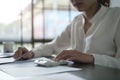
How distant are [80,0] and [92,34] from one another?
231 millimetres

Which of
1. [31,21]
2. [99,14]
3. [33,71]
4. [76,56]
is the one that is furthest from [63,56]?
[31,21]

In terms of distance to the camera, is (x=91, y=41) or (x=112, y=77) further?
Result: (x=91, y=41)

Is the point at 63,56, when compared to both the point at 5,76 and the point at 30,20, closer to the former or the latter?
the point at 5,76

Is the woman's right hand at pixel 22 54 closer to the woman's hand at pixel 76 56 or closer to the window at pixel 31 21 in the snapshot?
the woman's hand at pixel 76 56

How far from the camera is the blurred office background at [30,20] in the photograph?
3791mm

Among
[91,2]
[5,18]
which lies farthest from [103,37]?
[5,18]

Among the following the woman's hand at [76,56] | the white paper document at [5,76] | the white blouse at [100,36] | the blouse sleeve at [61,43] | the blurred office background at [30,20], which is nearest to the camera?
the white paper document at [5,76]

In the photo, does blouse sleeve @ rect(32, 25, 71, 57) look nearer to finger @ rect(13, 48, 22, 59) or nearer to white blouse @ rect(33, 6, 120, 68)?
white blouse @ rect(33, 6, 120, 68)

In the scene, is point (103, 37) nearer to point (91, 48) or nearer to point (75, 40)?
point (91, 48)

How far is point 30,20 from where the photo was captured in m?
3.94

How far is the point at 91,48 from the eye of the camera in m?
1.52

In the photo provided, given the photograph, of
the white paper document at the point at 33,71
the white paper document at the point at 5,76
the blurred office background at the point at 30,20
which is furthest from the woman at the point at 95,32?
the blurred office background at the point at 30,20

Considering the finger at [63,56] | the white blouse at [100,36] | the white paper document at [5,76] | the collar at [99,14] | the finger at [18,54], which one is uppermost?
the collar at [99,14]

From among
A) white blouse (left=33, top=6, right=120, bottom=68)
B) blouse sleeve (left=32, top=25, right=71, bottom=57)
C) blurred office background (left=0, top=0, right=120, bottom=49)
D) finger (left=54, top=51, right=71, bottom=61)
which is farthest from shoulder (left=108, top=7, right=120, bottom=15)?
blurred office background (left=0, top=0, right=120, bottom=49)
